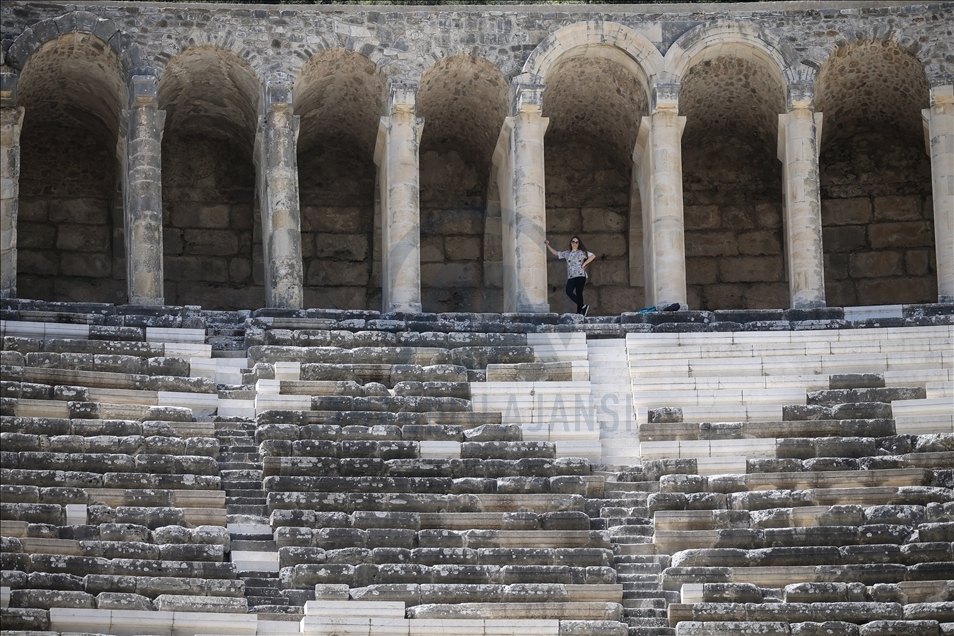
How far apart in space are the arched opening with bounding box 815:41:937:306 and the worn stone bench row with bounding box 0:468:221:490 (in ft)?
42.3

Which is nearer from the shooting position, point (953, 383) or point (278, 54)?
point (953, 383)

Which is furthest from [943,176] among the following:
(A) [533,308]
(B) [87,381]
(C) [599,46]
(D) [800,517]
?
(B) [87,381]

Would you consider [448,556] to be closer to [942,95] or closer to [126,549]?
[126,549]

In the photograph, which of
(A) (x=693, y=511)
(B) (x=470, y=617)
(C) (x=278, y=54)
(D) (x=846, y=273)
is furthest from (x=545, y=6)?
(B) (x=470, y=617)

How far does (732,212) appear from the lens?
100.0 ft

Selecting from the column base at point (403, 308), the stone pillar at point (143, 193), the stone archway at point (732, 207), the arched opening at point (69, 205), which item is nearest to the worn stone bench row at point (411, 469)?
the column base at point (403, 308)

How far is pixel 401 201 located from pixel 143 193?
11.2 feet

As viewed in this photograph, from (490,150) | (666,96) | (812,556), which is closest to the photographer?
(812,556)

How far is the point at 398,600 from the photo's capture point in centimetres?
1891

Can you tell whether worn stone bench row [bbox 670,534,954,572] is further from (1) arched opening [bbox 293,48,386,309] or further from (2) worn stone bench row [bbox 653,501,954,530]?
(1) arched opening [bbox 293,48,386,309]

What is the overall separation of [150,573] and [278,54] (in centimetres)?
1025

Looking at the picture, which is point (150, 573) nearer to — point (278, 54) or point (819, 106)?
point (278, 54)

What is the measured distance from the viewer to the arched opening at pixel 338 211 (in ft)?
97.4

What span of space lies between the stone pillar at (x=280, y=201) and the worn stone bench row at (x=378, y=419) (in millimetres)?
4399
